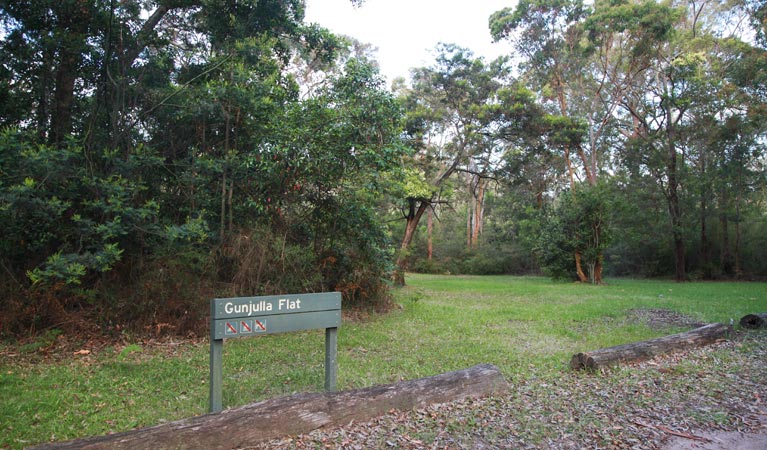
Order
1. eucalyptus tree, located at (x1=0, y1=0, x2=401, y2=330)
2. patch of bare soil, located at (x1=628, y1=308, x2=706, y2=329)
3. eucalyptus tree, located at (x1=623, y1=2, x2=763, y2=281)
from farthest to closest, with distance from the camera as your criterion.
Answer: eucalyptus tree, located at (x1=623, y1=2, x2=763, y2=281) → patch of bare soil, located at (x1=628, y1=308, x2=706, y2=329) → eucalyptus tree, located at (x1=0, y1=0, x2=401, y2=330)

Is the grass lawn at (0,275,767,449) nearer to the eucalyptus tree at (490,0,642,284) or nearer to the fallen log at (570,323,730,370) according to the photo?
the fallen log at (570,323,730,370)

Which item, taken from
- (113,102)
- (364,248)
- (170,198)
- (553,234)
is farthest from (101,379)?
(553,234)

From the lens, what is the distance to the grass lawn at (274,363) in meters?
4.11

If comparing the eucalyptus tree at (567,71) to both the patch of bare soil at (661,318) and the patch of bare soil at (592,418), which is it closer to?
the patch of bare soil at (661,318)

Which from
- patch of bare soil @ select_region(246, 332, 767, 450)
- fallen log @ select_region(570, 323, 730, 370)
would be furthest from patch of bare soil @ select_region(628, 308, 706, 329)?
patch of bare soil @ select_region(246, 332, 767, 450)

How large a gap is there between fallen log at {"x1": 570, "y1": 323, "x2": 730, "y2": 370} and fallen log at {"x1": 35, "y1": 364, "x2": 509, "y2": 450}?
4.60 ft

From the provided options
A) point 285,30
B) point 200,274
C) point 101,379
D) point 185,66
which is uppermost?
point 285,30

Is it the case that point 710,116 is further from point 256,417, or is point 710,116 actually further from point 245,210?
point 256,417

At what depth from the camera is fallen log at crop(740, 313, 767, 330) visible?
8156 millimetres

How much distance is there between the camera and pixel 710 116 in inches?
878

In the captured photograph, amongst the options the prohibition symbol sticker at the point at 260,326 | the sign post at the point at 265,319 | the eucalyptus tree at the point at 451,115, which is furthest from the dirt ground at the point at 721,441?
the eucalyptus tree at the point at 451,115

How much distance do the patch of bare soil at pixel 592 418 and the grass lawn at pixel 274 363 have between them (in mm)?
737

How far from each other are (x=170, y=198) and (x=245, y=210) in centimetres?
120

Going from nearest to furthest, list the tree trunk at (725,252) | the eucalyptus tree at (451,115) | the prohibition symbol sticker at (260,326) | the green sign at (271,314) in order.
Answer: the green sign at (271,314) → the prohibition symbol sticker at (260,326) → the eucalyptus tree at (451,115) → the tree trunk at (725,252)
